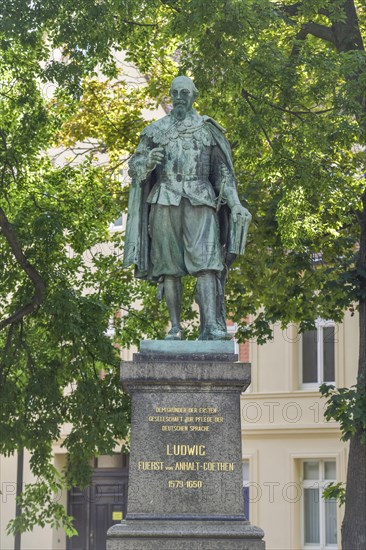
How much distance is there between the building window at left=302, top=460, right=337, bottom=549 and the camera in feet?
96.8

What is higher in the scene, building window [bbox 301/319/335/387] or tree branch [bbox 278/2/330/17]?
Answer: tree branch [bbox 278/2/330/17]

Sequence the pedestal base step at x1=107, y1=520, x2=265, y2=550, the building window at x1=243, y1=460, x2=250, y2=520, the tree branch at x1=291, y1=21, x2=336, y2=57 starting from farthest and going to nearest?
the building window at x1=243, y1=460, x2=250, y2=520
the tree branch at x1=291, y1=21, x2=336, y2=57
the pedestal base step at x1=107, y1=520, x2=265, y2=550

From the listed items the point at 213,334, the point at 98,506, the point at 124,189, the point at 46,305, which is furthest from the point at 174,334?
the point at 98,506

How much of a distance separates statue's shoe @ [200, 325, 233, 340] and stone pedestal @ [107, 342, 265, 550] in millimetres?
348

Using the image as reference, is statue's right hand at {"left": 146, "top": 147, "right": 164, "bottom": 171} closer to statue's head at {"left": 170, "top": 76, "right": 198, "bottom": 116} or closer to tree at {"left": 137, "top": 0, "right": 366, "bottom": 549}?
statue's head at {"left": 170, "top": 76, "right": 198, "bottom": 116}

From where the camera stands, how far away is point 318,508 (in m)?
29.7

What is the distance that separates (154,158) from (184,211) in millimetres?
581

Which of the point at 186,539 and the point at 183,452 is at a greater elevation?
the point at 183,452

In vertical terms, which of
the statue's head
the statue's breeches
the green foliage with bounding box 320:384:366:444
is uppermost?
the statue's head

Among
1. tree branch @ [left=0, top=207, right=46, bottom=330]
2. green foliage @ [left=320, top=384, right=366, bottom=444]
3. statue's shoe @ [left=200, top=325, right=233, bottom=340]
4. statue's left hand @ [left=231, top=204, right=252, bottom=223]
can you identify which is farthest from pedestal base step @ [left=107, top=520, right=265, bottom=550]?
tree branch @ [left=0, top=207, right=46, bottom=330]

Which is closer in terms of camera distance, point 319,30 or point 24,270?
point 24,270

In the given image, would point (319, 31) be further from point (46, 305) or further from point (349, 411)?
point (349, 411)

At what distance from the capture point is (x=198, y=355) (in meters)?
12.6

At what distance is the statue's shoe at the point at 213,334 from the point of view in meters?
12.9
